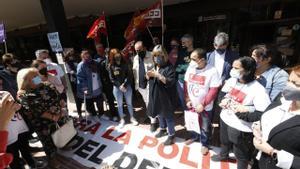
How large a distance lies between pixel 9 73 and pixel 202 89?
341 centimetres

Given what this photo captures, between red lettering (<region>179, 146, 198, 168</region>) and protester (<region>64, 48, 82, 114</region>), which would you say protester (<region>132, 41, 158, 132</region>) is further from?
protester (<region>64, 48, 82, 114</region>)

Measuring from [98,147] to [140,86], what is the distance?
1412mm

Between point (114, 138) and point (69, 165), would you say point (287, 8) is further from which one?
point (69, 165)

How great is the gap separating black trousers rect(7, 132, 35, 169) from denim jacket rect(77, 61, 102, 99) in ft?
4.83

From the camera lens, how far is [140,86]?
3.69 metres

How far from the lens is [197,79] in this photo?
8.96 feet

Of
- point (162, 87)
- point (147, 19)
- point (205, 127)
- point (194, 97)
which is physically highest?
point (147, 19)

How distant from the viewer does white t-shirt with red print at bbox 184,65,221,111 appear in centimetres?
262

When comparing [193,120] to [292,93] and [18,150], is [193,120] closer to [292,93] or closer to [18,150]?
[292,93]

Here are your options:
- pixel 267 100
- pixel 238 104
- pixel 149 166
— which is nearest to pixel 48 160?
pixel 149 166

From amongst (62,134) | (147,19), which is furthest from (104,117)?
(147,19)

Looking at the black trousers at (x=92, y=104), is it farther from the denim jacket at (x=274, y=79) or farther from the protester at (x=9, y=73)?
the denim jacket at (x=274, y=79)

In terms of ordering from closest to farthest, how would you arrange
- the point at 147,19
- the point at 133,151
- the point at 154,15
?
the point at 133,151 < the point at 154,15 < the point at 147,19

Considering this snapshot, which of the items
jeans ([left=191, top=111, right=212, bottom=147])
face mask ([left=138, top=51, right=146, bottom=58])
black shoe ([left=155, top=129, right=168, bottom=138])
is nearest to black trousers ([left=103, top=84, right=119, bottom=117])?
face mask ([left=138, top=51, right=146, bottom=58])
